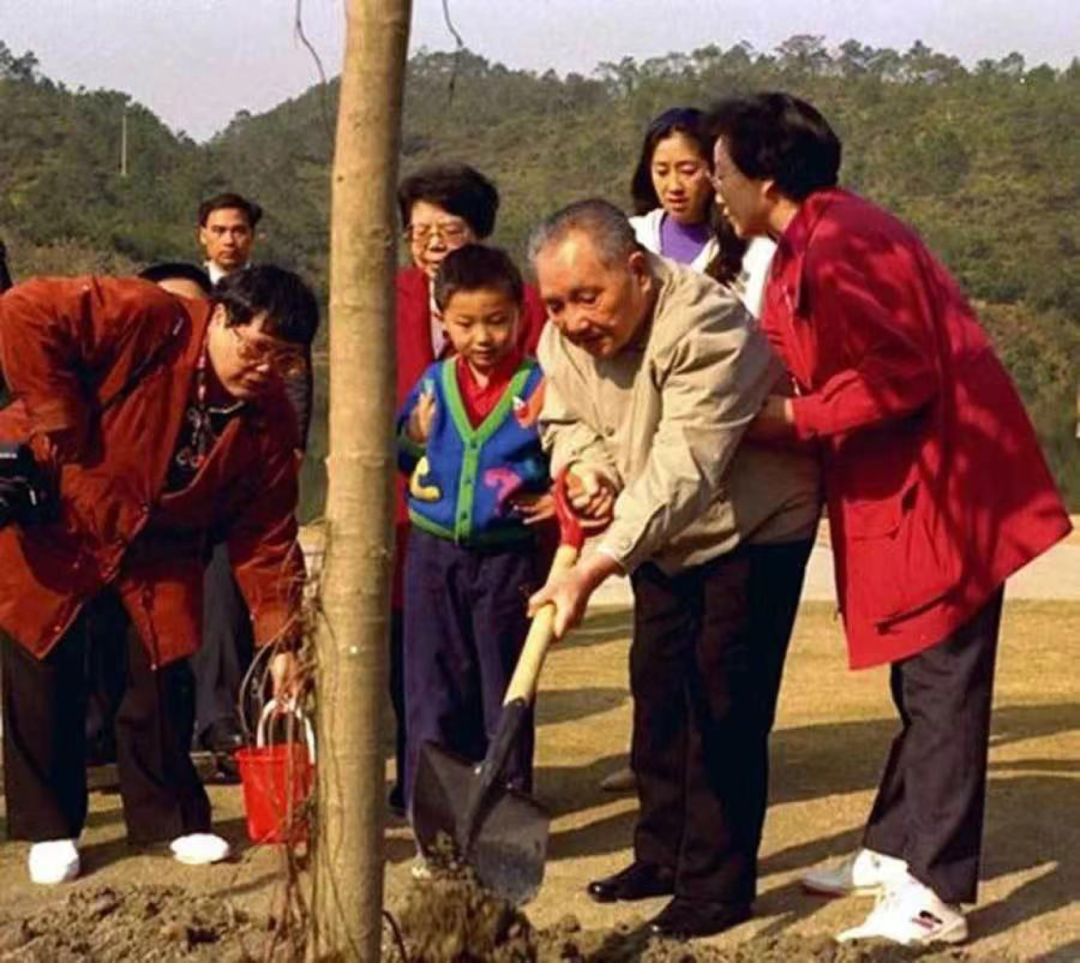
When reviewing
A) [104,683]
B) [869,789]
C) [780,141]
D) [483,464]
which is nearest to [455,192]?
[483,464]

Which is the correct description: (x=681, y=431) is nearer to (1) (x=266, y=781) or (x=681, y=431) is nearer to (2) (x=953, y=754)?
(2) (x=953, y=754)

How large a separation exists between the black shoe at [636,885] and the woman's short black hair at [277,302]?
4.71 ft

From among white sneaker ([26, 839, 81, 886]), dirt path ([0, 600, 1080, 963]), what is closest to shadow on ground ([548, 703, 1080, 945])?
dirt path ([0, 600, 1080, 963])

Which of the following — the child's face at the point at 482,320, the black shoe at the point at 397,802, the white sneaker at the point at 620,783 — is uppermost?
the child's face at the point at 482,320

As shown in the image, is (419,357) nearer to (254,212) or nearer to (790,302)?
(790,302)

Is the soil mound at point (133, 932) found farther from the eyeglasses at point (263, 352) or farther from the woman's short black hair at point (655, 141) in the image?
the woman's short black hair at point (655, 141)

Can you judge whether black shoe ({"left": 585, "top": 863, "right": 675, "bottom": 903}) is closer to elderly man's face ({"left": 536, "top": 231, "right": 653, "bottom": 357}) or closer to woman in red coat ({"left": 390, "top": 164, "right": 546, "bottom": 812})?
woman in red coat ({"left": 390, "top": 164, "right": 546, "bottom": 812})

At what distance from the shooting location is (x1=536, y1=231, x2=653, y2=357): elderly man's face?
4297 millimetres

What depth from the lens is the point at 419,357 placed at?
5738 mm

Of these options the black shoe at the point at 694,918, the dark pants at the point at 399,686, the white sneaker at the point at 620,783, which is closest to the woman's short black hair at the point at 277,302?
the dark pants at the point at 399,686

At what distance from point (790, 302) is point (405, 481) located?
4.50 feet

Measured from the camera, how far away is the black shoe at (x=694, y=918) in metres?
4.62

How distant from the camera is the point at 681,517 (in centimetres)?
427

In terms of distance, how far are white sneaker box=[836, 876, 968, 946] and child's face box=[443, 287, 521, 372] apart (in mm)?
1577
